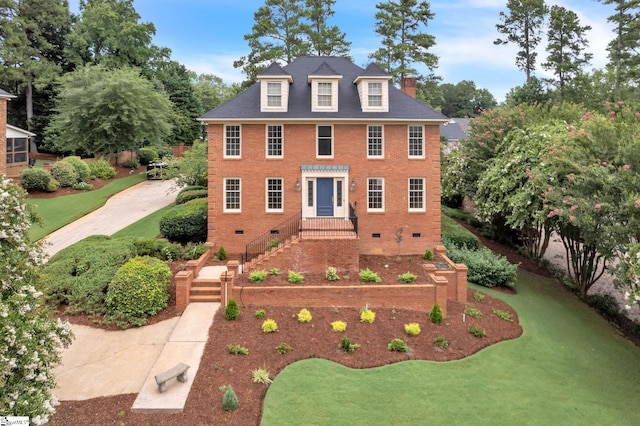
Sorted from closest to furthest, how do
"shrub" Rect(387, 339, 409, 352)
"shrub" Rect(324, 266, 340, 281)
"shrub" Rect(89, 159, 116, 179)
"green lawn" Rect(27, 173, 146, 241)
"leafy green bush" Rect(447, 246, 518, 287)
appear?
1. "shrub" Rect(387, 339, 409, 352)
2. "shrub" Rect(324, 266, 340, 281)
3. "leafy green bush" Rect(447, 246, 518, 287)
4. "green lawn" Rect(27, 173, 146, 241)
5. "shrub" Rect(89, 159, 116, 179)

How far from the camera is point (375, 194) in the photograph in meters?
18.9

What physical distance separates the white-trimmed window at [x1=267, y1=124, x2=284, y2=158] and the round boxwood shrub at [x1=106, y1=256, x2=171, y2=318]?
8088mm

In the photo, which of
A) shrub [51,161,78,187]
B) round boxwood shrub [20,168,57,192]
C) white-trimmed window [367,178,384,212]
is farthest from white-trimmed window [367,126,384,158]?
shrub [51,161,78,187]

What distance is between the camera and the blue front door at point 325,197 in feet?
61.5

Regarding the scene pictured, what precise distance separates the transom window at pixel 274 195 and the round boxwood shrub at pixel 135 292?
6.91 m

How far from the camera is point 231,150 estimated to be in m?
18.5

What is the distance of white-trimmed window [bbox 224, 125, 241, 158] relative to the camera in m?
18.5

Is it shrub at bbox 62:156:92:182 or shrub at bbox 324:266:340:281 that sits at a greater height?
shrub at bbox 62:156:92:182

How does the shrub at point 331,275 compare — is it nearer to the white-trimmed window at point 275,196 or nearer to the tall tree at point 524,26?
the white-trimmed window at point 275,196

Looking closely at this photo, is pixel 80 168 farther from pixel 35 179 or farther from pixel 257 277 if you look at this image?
pixel 257 277

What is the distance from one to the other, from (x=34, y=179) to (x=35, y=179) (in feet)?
0.21

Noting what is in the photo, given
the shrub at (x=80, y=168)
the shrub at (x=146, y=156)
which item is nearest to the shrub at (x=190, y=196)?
the shrub at (x=80, y=168)

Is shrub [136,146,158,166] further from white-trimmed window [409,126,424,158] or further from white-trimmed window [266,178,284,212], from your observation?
white-trimmed window [409,126,424,158]

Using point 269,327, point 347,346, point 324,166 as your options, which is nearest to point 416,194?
point 324,166
